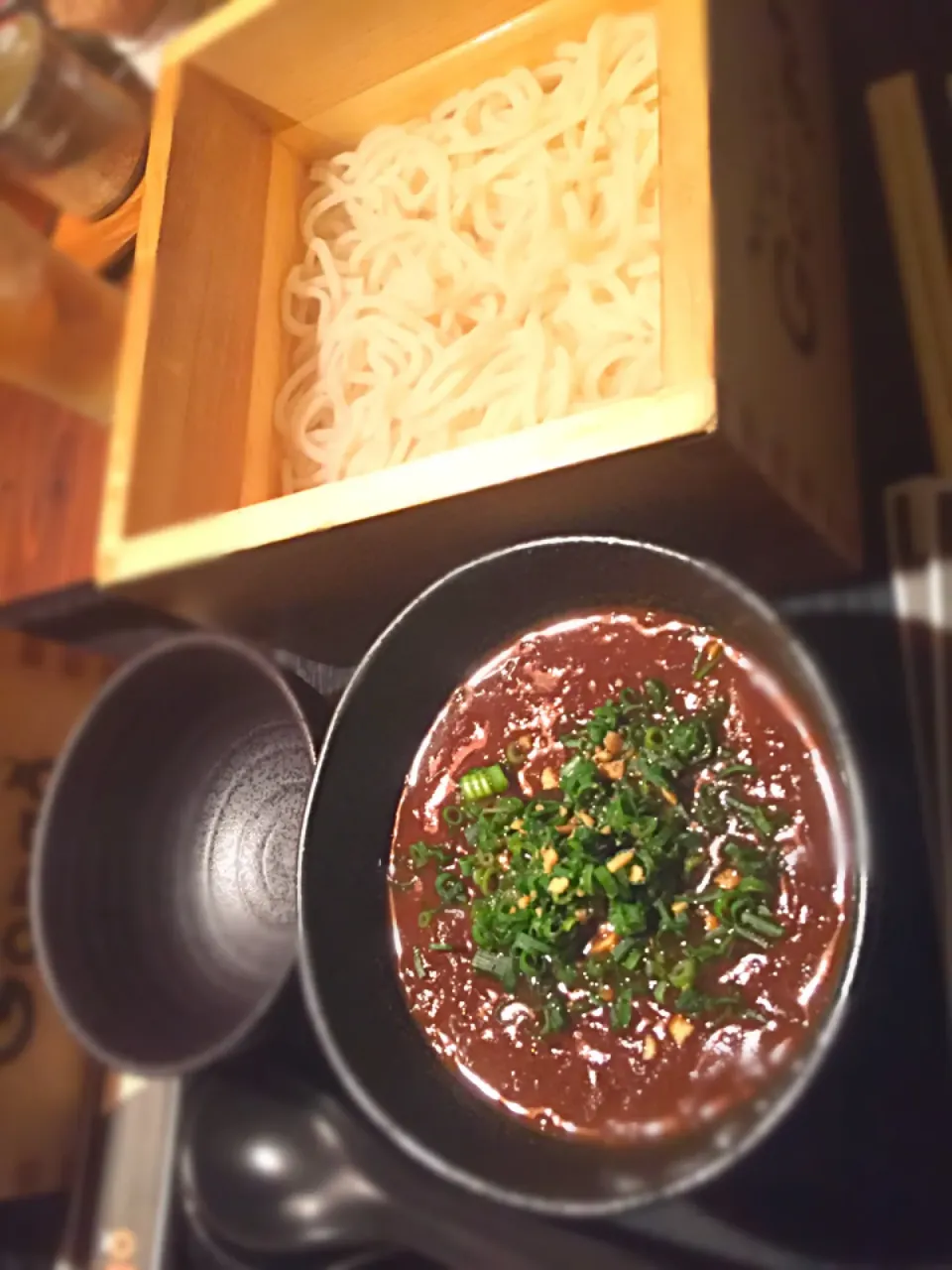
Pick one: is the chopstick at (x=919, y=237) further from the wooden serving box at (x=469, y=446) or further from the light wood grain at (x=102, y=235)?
the light wood grain at (x=102, y=235)

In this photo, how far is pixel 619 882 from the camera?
89cm

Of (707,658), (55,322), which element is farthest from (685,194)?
(55,322)

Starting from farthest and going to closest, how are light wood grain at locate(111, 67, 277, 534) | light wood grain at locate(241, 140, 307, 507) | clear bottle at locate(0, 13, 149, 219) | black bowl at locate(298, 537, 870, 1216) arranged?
1. clear bottle at locate(0, 13, 149, 219)
2. light wood grain at locate(241, 140, 307, 507)
3. light wood grain at locate(111, 67, 277, 534)
4. black bowl at locate(298, 537, 870, 1216)

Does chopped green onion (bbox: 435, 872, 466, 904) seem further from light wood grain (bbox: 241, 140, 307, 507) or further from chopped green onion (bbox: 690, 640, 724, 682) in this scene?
light wood grain (bbox: 241, 140, 307, 507)

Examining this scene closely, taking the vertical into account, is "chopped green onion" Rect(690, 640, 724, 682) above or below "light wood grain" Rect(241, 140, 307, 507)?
below

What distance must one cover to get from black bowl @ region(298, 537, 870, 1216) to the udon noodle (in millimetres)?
188

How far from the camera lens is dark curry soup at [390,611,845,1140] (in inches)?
33.1

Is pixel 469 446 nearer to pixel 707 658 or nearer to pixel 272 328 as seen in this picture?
pixel 707 658

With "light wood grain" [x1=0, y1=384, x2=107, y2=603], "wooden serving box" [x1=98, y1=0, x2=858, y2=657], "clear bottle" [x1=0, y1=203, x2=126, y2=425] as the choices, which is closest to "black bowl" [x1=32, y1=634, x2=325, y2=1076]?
"wooden serving box" [x1=98, y1=0, x2=858, y2=657]

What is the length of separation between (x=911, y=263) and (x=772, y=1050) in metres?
0.76

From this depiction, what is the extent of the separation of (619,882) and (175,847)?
0.60 m

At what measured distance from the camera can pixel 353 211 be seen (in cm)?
131

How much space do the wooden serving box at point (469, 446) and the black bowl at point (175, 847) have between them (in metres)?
0.10

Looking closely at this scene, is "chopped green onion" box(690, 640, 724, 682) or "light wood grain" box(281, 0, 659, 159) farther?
"light wood grain" box(281, 0, 659, 159)
